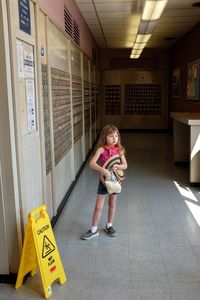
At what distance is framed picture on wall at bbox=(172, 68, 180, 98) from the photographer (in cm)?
905

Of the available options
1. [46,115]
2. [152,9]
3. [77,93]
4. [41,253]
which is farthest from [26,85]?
[77,93]

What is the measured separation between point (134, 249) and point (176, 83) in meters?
7.46

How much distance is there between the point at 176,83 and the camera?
30.7 ft

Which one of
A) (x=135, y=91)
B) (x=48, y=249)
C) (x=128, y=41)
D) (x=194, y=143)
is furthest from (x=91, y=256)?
(x=135, y=91)

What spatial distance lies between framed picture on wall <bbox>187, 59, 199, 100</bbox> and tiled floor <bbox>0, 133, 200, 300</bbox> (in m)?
2.77

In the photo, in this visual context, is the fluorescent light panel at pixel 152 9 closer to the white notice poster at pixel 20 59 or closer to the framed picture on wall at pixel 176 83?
the white notice poster at pixel 20 59

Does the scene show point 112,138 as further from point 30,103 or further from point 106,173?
point 30,103

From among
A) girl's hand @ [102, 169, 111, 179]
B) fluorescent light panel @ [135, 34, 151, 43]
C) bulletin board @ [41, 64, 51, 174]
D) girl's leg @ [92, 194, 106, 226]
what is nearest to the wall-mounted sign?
bulletin board @ [41, 64, 51, 174]

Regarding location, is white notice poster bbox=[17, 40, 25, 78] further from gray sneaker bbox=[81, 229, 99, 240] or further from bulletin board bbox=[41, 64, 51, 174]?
gray sneaker bbox=[81, 229, 99, 240]

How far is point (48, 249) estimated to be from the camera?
7.34 ft

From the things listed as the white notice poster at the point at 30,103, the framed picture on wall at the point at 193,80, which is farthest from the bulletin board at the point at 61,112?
the framed picture on wall at the point at 193,80

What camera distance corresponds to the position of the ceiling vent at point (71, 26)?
431 cm

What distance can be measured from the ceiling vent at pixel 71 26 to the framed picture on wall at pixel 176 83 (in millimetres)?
4493

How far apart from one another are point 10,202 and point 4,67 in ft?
3.05
